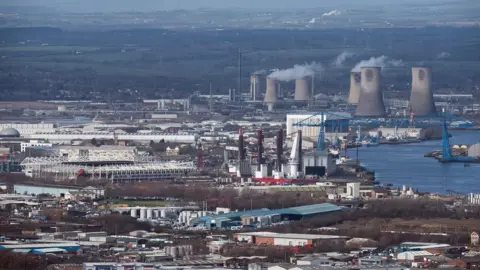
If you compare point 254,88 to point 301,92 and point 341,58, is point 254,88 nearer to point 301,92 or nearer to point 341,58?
point 301,92

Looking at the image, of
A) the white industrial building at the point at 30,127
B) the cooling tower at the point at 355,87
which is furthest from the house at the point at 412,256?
the cooling tower at the point at 355,87

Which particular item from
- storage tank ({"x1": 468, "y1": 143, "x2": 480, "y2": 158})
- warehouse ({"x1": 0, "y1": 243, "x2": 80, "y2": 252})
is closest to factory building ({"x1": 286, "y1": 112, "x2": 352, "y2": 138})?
storage tank ({"x1": 468, "y1": 143, "x2": 480, "y2": 158})

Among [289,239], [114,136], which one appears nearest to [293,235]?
[289,239]

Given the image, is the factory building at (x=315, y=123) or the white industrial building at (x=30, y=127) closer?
the white industrial building at (x=30, y=127)

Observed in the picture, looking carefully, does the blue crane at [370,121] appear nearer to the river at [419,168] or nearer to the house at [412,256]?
the river at [419,168]

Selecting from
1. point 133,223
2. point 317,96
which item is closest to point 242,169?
point 133,223

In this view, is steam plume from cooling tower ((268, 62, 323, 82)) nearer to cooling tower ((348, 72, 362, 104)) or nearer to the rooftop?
cooling tower ((348, 72, 362, 104))

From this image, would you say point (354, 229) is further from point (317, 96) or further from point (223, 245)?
point (317, 96)
